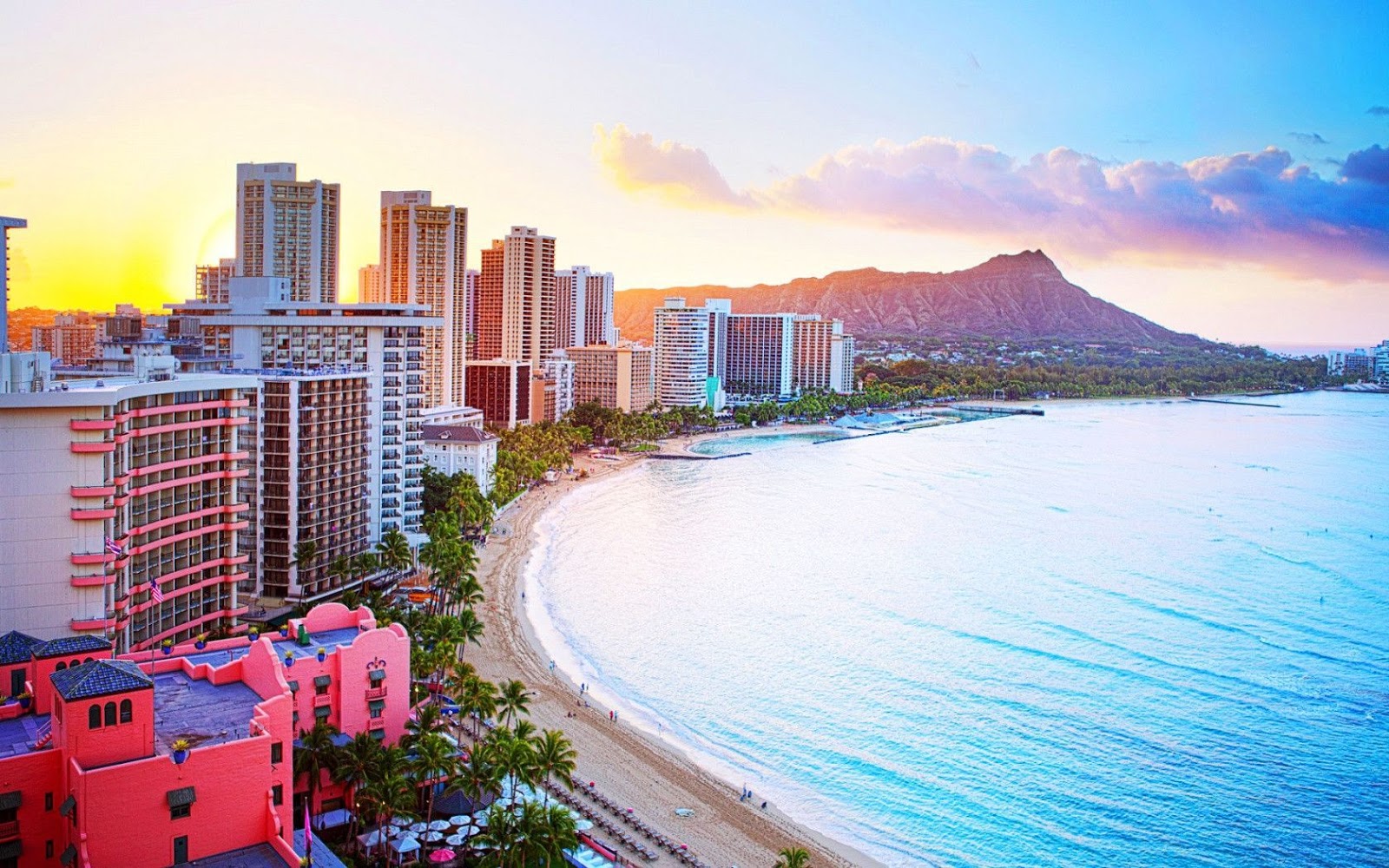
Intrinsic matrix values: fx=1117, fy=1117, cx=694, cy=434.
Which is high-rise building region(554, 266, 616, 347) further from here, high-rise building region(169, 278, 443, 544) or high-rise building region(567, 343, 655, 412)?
high-rise building region(169, 278, 443, 544)

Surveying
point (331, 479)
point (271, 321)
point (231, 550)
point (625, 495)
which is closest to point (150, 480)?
point (231, 550)

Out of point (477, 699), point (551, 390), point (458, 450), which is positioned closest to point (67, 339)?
point (551, 390)

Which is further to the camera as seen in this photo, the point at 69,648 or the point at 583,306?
the point at 583,306

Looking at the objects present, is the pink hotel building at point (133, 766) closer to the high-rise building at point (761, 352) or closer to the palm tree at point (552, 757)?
the palm tree at point (552, 757)

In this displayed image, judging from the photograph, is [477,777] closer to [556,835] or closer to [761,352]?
[556,835]

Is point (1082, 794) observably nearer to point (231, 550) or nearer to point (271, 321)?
point (231, 550)
